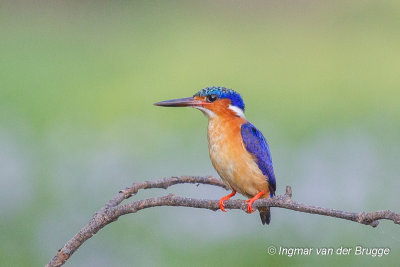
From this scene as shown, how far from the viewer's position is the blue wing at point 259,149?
147cm

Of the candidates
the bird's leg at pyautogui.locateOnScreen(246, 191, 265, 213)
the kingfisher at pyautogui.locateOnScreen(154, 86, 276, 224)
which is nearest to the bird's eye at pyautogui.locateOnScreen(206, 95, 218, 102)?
the kingfisher at pyautogui.locateOnScreen(154, 86, 276, 224)

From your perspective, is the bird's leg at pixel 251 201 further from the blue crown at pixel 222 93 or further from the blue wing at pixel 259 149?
the blue crown at pixel 222 93

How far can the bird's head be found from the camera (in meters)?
1.44

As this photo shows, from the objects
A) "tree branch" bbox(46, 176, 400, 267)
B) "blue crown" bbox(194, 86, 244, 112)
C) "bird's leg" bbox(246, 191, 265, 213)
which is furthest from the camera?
"blue crown" bbox(194, 86, 244, 112)

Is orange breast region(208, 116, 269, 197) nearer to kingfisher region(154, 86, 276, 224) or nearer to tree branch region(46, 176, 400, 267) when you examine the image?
kingfisher region(154, 86, 276, 224)

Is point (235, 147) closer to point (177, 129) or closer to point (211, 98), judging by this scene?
point (211, 98)

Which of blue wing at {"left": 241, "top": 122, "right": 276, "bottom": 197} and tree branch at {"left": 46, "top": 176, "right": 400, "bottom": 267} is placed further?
blue wing at {"left": 241, "top": 122, "right": 276, "bottom": 197}

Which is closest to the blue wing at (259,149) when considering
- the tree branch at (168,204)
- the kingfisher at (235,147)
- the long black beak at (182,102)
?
the kingfisher at (235,147)

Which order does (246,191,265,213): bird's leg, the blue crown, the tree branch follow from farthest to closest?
the blue crown, (246,191,265,213): bird's leg, the tree branch

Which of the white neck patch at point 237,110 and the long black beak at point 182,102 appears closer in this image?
the long black beak at point 182,102

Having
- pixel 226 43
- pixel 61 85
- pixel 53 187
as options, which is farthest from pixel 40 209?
pixel 226 43

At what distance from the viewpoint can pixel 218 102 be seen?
1477 millimetres

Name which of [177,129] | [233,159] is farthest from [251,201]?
[177,129]

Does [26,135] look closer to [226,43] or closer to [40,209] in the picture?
[40,209]
